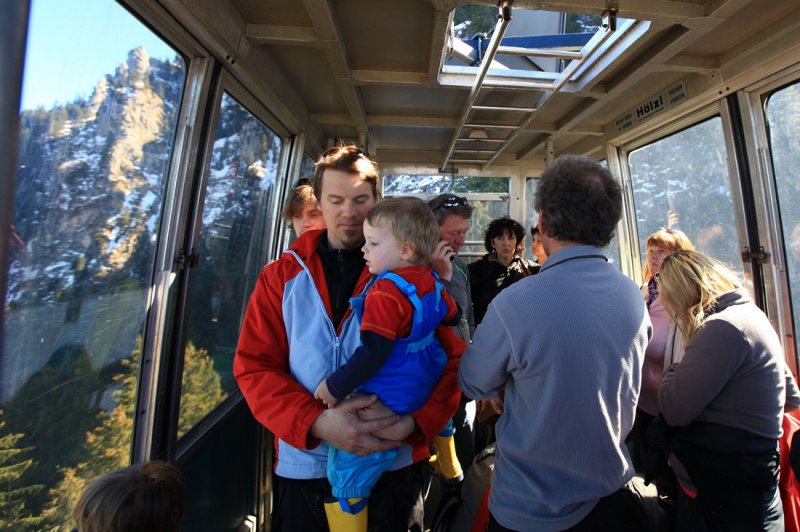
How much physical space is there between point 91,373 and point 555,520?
62.7 inches

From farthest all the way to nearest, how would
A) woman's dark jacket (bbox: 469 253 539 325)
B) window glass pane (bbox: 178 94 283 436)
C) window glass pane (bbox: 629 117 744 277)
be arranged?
1. woman's dark jacket (bbox: 469 253 539 325)
2. window glass pane (bbox: 629 117 744 277)
3. window glass pane (bbox: 178 94 283 436)

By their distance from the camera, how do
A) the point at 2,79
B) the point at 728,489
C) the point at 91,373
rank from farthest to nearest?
the point at 728,489 → the point at 91,373 → the point at 2,79

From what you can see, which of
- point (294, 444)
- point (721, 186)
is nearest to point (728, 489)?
point (294, 444)

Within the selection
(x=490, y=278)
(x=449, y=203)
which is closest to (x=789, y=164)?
(x=490, y=278)

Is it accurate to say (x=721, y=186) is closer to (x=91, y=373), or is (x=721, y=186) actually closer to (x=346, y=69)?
(x=346, y=69)

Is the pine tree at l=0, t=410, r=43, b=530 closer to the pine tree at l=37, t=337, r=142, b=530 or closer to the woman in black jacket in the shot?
the pine tree at l=37, t=337, r=142, b=530

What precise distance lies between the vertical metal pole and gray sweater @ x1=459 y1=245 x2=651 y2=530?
1154 millimetres

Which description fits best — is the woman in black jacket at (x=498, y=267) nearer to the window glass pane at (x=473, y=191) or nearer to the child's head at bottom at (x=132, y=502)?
the window glass pane at (x=473, y=191)

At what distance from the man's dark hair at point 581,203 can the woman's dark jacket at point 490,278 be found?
2.03m

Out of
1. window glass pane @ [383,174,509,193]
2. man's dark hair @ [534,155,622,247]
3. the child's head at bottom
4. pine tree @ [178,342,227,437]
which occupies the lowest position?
pine tree @ [178,342,227,437]

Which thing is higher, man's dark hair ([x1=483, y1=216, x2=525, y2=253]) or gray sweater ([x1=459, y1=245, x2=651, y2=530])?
man's dark hair ([x1=483, y1=216, x2=525, y2=253])

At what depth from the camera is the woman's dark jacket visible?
3.37m

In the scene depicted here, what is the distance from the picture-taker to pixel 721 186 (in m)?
3.00

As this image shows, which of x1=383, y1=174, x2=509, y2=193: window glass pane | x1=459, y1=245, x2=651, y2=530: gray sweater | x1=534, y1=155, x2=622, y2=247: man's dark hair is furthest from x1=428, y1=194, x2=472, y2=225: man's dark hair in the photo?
x1=383, y1=174, x2=509, y2=193: window glass pane
